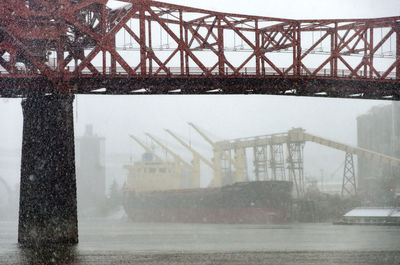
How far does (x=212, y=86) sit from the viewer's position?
2128 inches

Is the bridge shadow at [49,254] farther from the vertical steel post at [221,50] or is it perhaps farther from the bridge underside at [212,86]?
the vertical steel post at [221,50]

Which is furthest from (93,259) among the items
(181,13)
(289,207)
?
(289,207)

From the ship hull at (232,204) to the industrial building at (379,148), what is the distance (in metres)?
11.3

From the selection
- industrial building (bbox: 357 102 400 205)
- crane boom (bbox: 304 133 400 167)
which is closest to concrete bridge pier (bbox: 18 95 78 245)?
industrial building (bbox: 357 102 400 205)

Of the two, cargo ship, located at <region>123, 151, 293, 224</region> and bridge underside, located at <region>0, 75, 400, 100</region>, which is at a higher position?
bridge underside, located at <region>0, 75, 400, 100</region>

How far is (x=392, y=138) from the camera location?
11194cm

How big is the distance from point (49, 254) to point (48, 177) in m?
9.62

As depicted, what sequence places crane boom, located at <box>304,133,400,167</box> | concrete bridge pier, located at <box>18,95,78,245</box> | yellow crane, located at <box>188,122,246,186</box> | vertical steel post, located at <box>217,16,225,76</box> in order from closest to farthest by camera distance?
concrete bridge pier, located at <box>18,95,78,245</box> → vertical steel post, located at <box>217,16,225,76</box> → crane boom, located at <box>304,133,400,167</box> → yellow crane, located at <box>188,122,246,186</box>

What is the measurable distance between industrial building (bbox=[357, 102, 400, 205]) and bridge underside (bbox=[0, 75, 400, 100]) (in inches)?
1568

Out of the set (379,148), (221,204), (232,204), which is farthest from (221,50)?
(379,148)

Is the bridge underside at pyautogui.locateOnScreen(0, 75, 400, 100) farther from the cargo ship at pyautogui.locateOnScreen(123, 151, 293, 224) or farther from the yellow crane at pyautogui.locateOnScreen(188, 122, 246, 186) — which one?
the yellow crane at pyautogui.locateOnScreen(188, 122, 246, 186)

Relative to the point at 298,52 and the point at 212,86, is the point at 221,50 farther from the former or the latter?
the point at 298,52

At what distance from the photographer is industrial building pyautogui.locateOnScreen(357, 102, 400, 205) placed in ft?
326

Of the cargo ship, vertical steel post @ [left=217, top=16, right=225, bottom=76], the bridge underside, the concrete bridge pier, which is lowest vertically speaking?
the cargo ship
